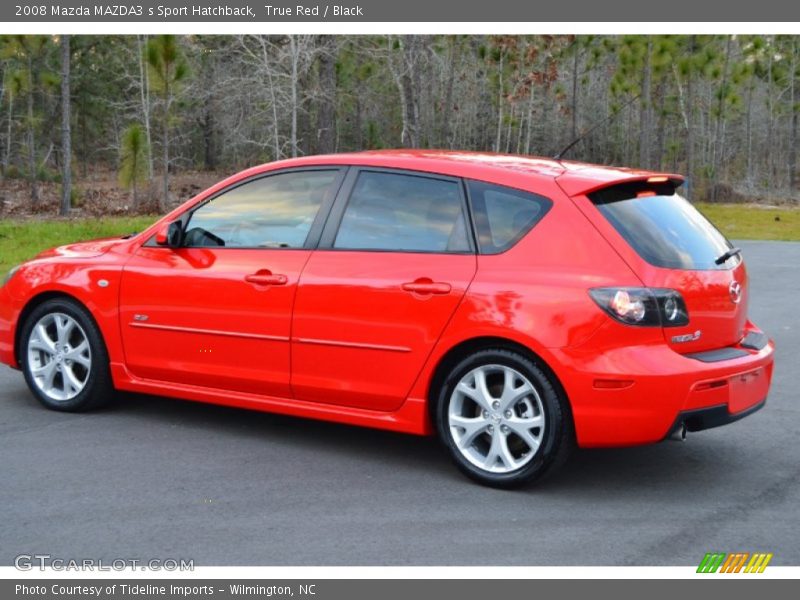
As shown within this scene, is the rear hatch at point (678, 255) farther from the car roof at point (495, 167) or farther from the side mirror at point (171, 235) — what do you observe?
the side mirror at point (171, 235)

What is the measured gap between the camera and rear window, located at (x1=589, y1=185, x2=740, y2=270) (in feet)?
17.6

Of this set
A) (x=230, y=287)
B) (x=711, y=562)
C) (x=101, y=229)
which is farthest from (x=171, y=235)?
(x=101, y=229)

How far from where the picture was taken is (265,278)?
610 centimetres

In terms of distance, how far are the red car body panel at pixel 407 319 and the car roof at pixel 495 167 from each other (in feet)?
0.04

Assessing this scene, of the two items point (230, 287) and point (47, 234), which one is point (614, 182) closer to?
point (230, 287)

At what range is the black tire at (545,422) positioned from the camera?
523 centimetres

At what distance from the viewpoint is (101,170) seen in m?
44.0

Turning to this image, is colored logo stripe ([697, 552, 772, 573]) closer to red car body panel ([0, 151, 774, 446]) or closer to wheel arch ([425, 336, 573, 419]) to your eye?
red car body panel ([0, 151, 774, 446])

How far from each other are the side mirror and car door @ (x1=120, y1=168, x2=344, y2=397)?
4 cm

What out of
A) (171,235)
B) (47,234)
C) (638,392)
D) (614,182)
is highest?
(614,182)

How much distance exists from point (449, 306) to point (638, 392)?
1046mm

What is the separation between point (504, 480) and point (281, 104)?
78.7 feet

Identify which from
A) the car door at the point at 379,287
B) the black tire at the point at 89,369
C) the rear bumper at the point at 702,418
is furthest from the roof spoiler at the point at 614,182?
the black tire at the point at 89,369

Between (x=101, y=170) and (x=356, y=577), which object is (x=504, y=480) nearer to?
(x=356, y=577)
